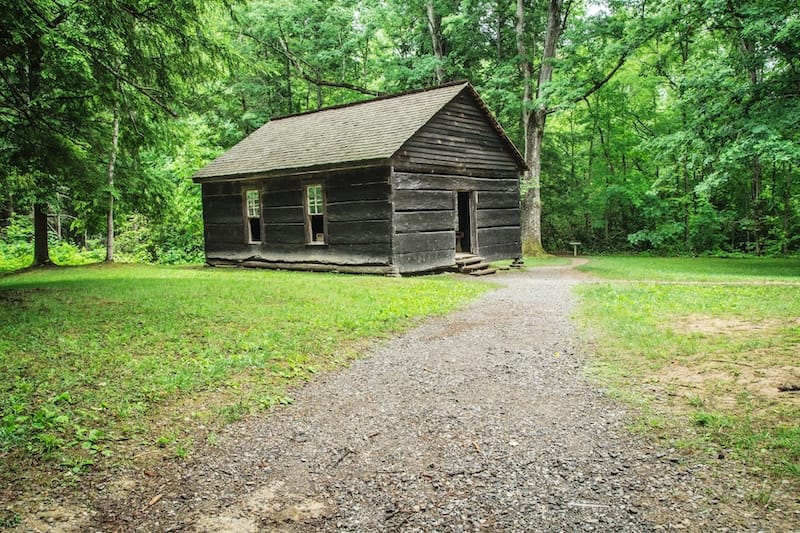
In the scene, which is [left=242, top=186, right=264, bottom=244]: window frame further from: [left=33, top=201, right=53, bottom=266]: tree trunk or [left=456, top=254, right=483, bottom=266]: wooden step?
[left=456, top=254, right=483, bottom=266]: wooden step

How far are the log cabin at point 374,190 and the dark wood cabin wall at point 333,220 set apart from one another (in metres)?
0.03

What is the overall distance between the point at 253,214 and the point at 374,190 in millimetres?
6075

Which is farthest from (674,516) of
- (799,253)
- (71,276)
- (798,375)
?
(799,253)

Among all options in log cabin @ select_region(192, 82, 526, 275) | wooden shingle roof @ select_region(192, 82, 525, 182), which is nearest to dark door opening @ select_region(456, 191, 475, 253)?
log cabin @ select_region(192, 82, 526, 275)

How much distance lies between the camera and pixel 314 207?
17.7 meters

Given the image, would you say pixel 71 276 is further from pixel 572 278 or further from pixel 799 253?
pixel 799 253

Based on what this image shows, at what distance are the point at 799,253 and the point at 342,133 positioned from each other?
62.6 feet

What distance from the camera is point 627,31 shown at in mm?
18656

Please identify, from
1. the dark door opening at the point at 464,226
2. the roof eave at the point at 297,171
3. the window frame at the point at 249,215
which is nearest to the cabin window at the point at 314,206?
the roof eave at the point at 297,171


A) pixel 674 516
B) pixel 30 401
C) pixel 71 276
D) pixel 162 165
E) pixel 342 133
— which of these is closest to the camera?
pixel 674 516

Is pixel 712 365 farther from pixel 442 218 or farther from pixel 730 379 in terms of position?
pixel 442 218

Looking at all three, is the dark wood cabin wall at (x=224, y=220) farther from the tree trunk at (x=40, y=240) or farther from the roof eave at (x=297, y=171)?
the tree trunk at (x=40, y=240)

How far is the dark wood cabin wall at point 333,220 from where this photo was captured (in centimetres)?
1576

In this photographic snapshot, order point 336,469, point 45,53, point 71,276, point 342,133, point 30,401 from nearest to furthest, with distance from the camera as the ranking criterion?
point 336,469 → point 30,401 → point 45,53 → point 71,276 → point 342,133
